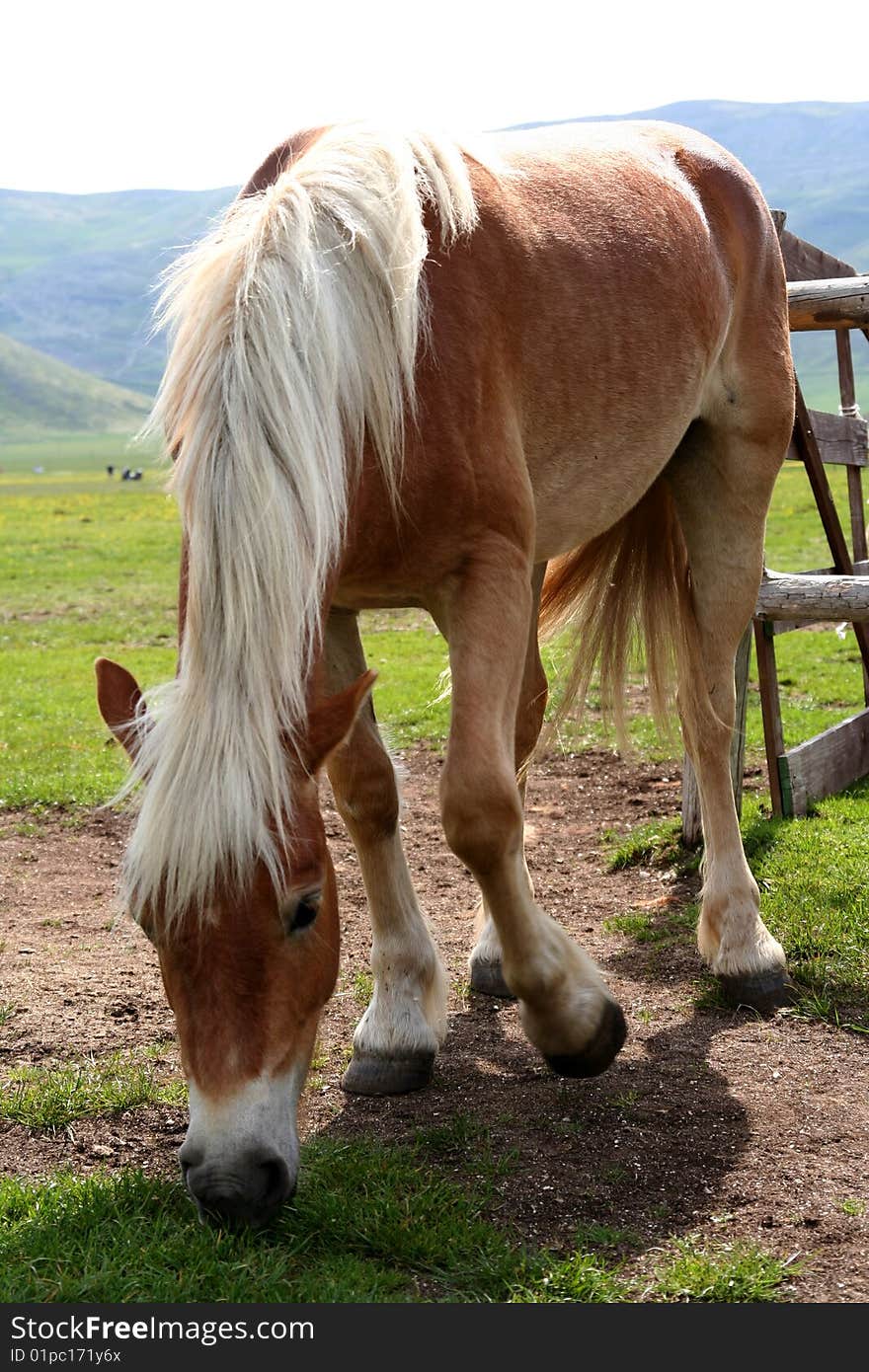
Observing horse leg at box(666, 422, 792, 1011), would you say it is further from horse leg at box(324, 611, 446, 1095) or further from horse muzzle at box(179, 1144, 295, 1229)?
horse muzzle at box(179, 1144, 295, 1229)

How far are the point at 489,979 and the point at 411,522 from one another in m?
1.96

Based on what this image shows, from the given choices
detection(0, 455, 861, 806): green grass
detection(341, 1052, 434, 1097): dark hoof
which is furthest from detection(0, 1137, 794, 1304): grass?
detection(0, 455, 861, 806): green grass

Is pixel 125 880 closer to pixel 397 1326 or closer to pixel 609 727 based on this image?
pixel 397 1326

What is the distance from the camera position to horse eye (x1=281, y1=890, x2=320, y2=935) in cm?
271

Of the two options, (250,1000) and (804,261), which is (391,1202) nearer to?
(250,1000)

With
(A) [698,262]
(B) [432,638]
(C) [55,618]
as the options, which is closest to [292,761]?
(A) [698,262]

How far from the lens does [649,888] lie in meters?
5.74

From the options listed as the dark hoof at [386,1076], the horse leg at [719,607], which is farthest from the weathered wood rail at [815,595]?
the dark hoof at [386,1076]

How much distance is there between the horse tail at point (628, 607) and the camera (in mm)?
5031

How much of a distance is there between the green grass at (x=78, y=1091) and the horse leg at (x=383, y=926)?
0.57 meters

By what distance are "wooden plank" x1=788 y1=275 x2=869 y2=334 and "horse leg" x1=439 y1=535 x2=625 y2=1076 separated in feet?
9.74

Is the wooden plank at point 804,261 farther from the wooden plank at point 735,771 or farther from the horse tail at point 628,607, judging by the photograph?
the horse tail at point 628,607

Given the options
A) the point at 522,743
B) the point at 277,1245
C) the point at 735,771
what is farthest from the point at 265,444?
the point at 735,771

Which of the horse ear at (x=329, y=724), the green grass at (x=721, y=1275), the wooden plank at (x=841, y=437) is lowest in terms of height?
the green grass at (x=721, y=1275)
